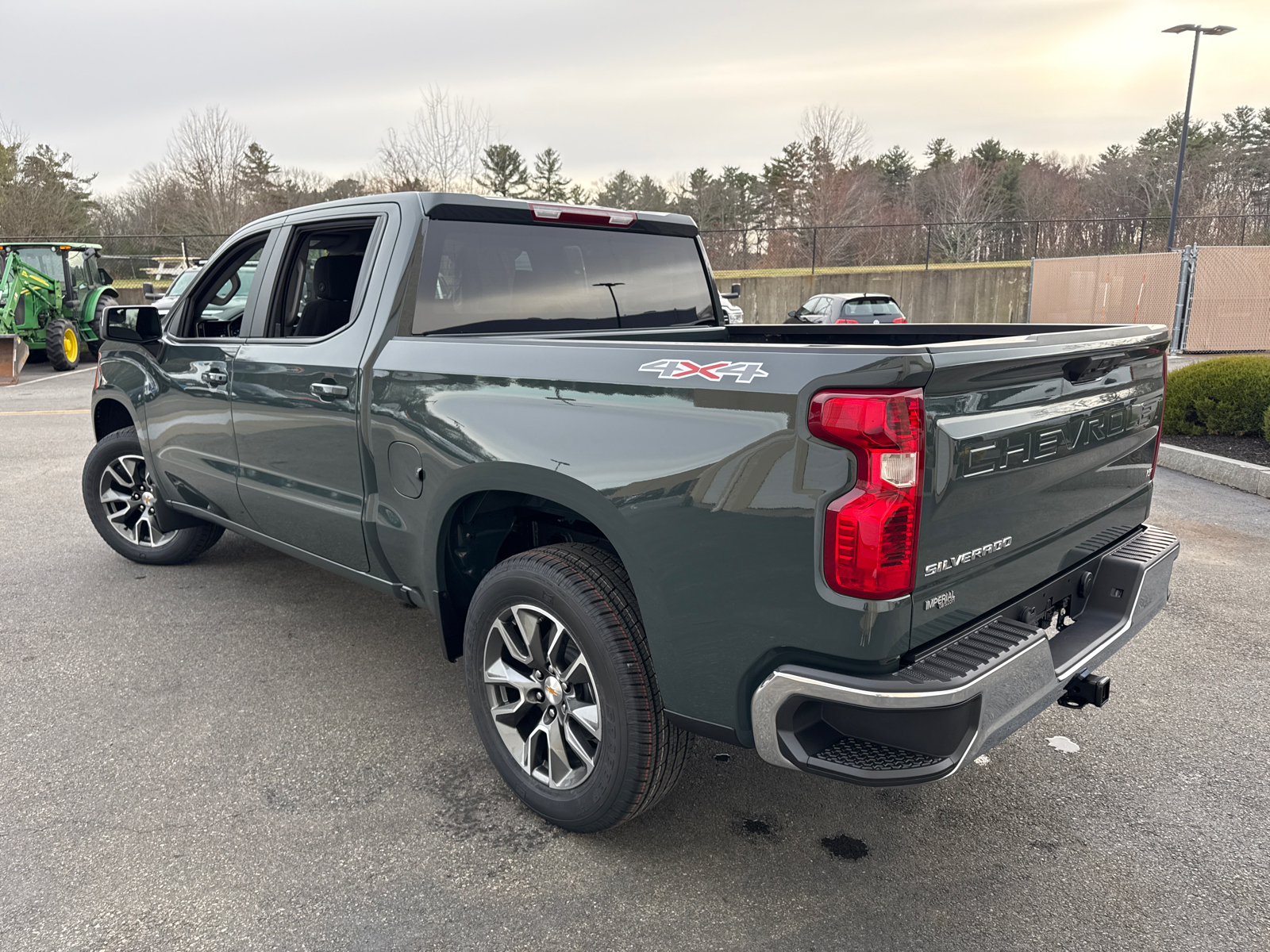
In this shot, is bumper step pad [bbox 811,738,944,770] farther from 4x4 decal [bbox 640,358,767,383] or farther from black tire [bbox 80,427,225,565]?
black tire [bbox 80,427,225,565]

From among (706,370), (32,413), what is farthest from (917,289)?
(706,370)

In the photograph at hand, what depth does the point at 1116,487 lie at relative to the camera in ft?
9.73

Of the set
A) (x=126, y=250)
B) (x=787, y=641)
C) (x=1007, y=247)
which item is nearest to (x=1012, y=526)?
(x=787, y=641)

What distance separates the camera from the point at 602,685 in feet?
8.55

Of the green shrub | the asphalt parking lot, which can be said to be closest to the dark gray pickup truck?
the asphalt parking lot

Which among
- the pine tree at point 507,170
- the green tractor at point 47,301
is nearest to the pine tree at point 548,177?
the pine tree at point 507,170

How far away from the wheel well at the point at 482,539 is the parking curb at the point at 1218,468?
22.1ft

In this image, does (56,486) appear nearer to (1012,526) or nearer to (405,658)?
(405,658)

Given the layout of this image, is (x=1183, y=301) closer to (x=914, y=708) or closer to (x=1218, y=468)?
(x=1218, y=468)

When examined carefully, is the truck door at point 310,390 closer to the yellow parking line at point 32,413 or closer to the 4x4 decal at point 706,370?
the 4x4 decal at point 706,370

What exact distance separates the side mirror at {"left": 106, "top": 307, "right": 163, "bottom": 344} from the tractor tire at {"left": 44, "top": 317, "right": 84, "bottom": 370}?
51.2ft

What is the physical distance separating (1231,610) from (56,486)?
29.5ft

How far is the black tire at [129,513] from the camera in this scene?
17.9 feet

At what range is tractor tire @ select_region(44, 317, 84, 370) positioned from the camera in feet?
58.5
